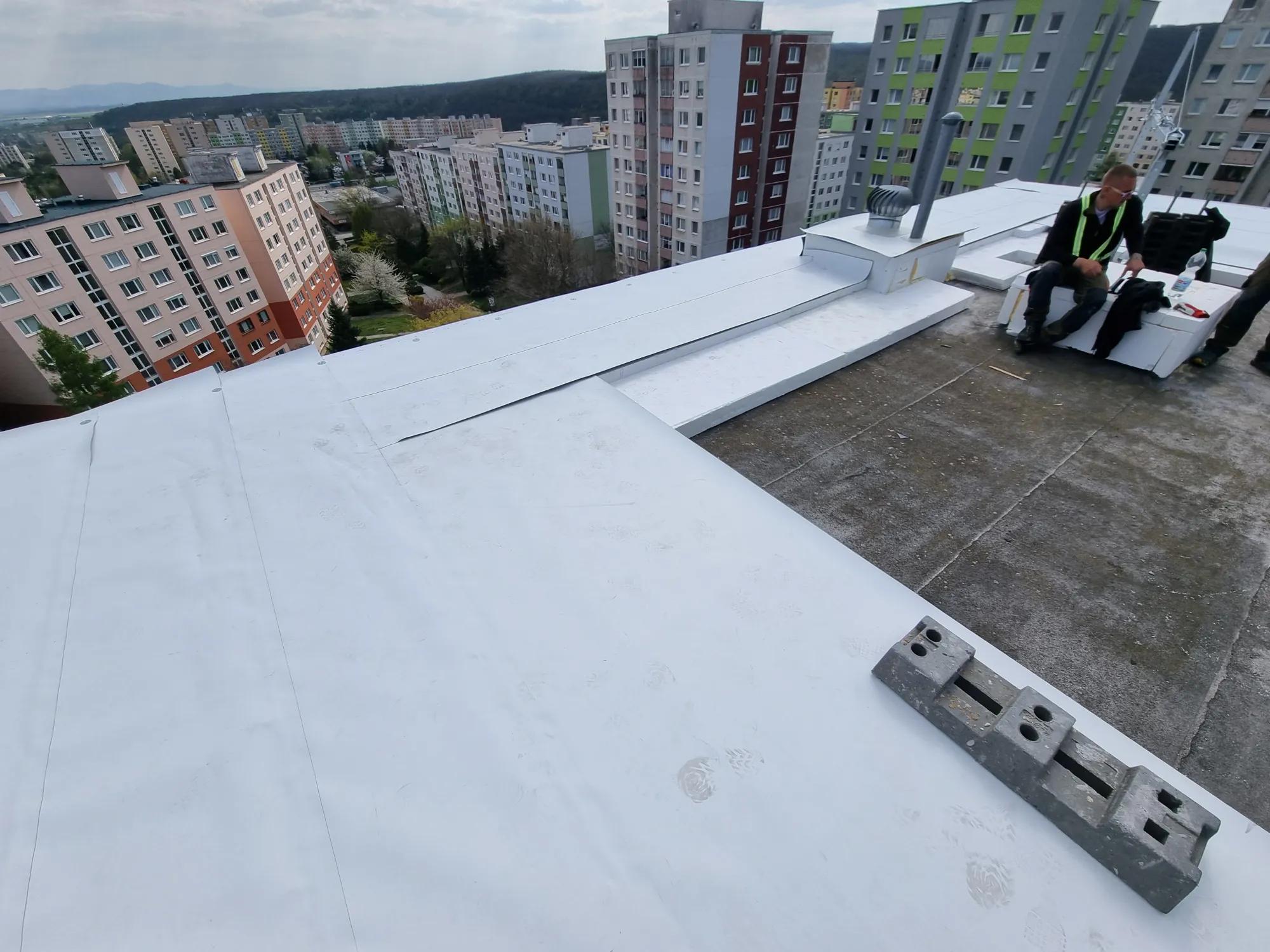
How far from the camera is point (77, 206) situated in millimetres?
22203

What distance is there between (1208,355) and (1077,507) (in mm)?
2947

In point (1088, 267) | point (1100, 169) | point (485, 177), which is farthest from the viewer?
point (485, 177)

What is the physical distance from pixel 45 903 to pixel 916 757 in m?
2.79

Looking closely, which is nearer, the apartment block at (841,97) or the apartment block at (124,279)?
the apartment block at (124,279)

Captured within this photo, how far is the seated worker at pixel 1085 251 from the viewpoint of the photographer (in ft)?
14.5

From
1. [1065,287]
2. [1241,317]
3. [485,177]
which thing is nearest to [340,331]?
[485,177]

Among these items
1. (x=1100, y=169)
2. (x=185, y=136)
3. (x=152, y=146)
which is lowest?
Answer: (x=1100, y=169)

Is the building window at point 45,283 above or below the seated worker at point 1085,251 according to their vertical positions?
below

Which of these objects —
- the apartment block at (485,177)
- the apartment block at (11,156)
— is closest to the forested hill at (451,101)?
the apartment block at (11,156)

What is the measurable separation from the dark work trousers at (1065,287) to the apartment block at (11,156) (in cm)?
13195

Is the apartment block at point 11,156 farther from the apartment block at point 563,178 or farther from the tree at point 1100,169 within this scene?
the tree at point 1100,169

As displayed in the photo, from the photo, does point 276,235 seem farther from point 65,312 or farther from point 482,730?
point 482,730

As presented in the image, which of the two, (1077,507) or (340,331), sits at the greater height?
(1077,507)

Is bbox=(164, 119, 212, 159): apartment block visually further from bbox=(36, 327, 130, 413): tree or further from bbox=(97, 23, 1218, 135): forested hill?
bbox=(36, 327, 130, 413): tree
